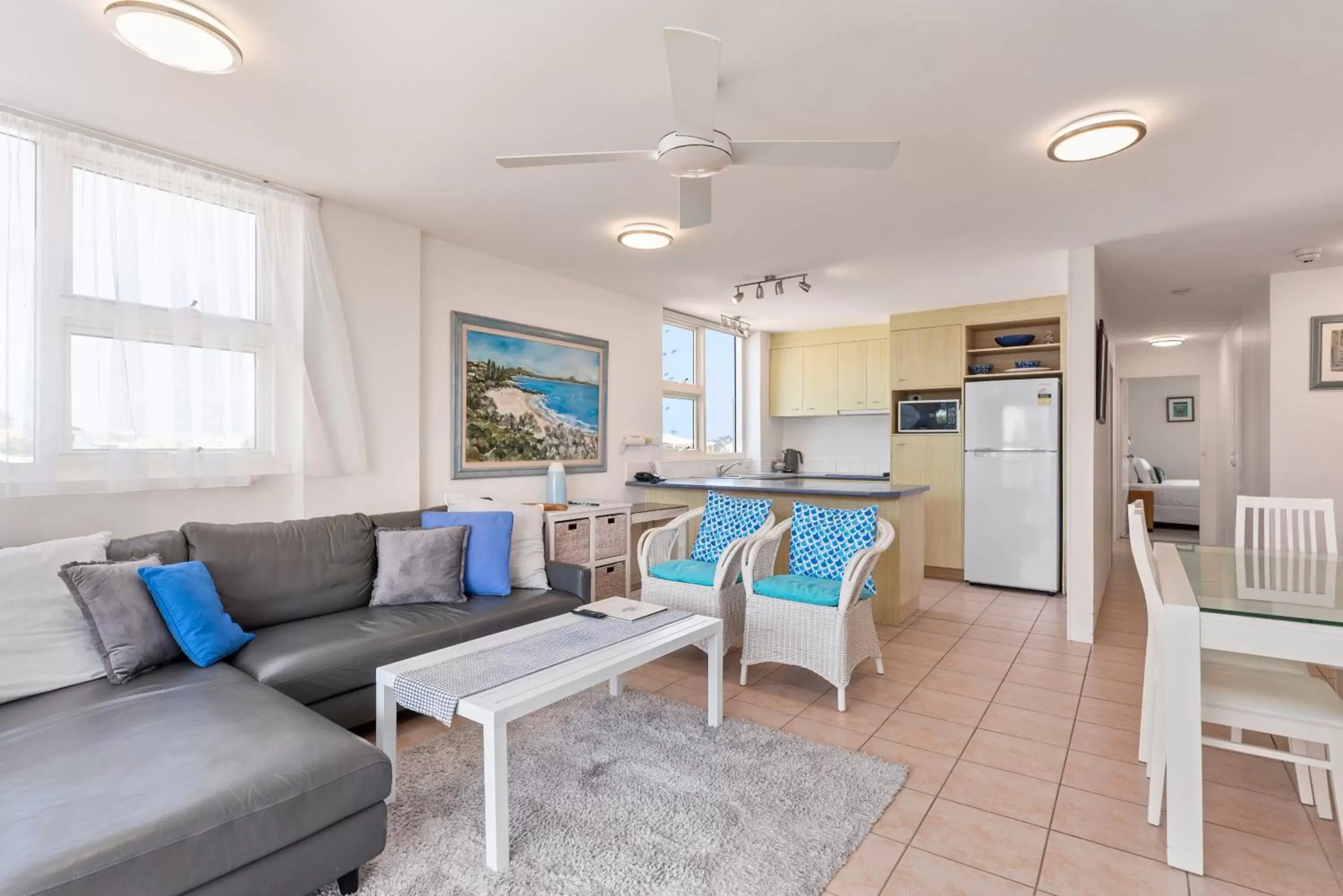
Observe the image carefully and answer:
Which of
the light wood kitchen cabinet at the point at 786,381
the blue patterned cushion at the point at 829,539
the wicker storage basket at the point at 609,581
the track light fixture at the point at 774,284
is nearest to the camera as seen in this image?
the blue patterned cushion at the point at 829,539

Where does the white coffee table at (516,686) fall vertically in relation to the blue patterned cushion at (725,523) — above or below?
below

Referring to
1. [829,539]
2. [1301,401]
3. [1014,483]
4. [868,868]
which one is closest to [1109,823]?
[868,868]

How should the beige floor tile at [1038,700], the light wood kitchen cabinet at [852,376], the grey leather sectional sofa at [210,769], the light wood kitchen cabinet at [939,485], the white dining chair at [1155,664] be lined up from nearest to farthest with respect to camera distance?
the grey leather sectional sofa at [210,769], the white dining chair at [1155,664], the beige floor tile at [1038,700], the light wood kitchen cabinet at [939,485], the light wood kitchen cabinet at [852,376]

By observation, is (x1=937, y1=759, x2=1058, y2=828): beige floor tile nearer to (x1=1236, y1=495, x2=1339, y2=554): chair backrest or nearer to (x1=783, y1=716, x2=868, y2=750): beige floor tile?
(x1=783, y1=716, x2=868, y2=750): beige floor tile

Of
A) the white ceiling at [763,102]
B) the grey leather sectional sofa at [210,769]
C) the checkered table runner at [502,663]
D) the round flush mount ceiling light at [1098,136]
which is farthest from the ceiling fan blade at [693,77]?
the grey leather sectional sofa at [210,769]

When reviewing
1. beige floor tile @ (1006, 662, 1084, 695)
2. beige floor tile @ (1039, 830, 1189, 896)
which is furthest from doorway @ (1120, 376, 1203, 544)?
beige floor tile @ (1039, 830, 1189, 896)

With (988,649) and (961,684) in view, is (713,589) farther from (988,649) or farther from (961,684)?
(988,649)

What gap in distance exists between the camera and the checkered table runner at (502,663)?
198cm

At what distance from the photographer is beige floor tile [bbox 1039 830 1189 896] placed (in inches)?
69.3

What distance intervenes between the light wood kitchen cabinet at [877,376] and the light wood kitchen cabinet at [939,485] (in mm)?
680

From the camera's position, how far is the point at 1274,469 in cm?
450

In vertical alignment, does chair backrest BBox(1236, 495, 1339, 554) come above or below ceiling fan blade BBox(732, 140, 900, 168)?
below

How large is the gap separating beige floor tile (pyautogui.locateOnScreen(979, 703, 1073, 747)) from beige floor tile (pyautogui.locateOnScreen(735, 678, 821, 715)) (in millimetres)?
750

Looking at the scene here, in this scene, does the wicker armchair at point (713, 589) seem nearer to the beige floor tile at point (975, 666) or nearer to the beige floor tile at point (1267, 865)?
the beige floor tile at point (975, 666)
